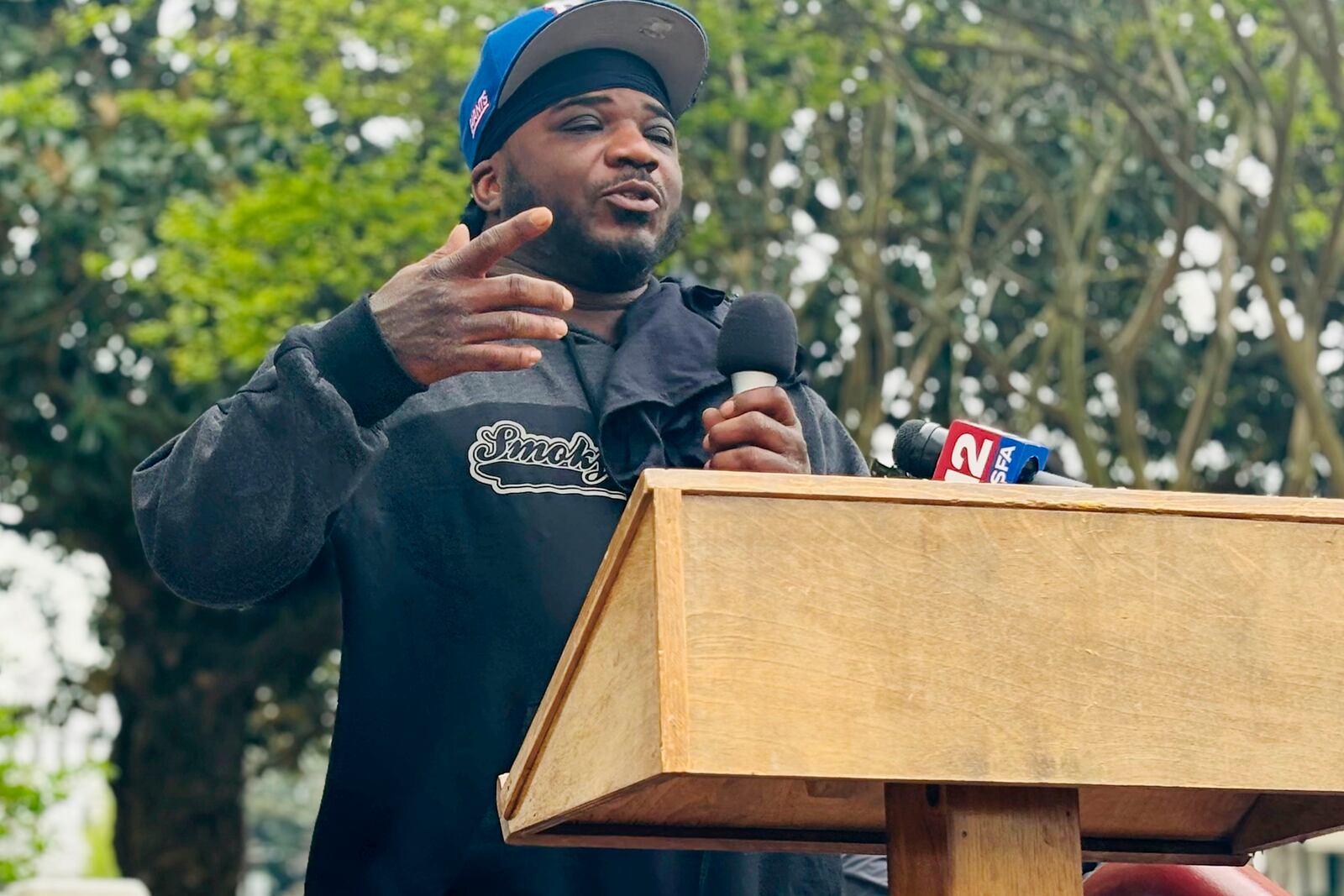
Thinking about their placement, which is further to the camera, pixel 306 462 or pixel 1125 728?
pixel 306 462

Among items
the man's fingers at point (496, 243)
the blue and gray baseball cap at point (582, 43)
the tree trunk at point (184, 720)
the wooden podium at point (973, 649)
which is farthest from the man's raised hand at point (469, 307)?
the tree trunk at point (184, 720)

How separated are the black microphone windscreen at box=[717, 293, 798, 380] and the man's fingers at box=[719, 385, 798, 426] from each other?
0.25 metres

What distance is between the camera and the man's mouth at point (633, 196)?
3.29 meters

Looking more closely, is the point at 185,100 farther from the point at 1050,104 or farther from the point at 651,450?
the point at 651,450

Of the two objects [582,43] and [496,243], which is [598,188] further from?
[496,243]

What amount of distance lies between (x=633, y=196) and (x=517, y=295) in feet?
2.83

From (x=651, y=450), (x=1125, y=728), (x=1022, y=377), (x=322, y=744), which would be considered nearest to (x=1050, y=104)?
(x=1022, y=377)

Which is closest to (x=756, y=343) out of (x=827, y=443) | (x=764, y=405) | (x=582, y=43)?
(x=764, y=405)

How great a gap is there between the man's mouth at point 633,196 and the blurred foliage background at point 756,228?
748 centimetres

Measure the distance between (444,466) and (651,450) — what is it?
0.99 feet

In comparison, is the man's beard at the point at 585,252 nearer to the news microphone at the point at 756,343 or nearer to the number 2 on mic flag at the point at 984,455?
the news microphone at the point at 756,343

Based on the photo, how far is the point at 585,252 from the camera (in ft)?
10.8

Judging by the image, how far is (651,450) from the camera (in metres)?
2.96

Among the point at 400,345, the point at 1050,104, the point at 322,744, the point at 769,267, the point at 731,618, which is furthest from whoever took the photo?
the point at 322,744
